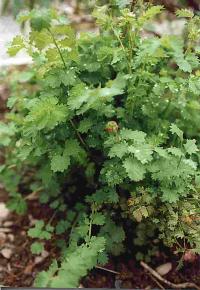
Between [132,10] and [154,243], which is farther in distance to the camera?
[154,243]

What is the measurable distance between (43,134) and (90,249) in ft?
1.40

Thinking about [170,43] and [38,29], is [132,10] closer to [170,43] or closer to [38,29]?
[170,43]

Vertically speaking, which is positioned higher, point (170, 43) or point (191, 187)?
point (170, 43)

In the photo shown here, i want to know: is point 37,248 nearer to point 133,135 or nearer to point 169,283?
point 169,283

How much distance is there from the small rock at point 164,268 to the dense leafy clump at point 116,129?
0.40 ft

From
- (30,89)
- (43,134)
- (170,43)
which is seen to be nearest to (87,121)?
(43,134)

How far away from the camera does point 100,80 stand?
1833 millimetres

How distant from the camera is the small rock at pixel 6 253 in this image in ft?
6.52

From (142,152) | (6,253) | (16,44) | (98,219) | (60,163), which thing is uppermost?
(16,44)

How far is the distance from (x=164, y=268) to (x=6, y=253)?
23.4 inches

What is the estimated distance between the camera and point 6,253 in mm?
1996

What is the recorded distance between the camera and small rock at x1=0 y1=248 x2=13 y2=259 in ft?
6.52

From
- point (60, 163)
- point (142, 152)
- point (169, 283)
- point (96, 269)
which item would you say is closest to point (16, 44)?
point (60, 163)

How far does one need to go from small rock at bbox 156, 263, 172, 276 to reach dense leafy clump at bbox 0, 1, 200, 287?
12cm
